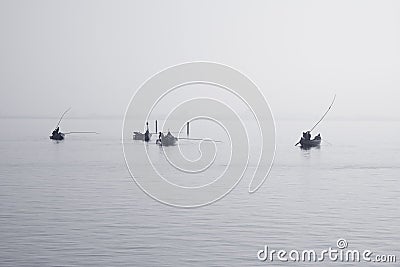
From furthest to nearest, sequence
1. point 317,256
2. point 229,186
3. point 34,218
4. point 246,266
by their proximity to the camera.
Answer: point 229,186
point 34,218
point 317,256
point 246,266

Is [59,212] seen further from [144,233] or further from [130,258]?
[130,258]

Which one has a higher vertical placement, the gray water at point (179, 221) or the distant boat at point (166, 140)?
the distant boat at point (166, 140)

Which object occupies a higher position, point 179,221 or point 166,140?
point 166,140

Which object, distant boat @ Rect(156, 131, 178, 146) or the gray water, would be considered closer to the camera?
the gray water

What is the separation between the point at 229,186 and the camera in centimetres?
5381

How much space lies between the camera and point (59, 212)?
125 ft

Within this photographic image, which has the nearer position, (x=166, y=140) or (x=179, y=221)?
(x=179, y=221)

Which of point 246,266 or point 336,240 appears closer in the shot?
point 246,266

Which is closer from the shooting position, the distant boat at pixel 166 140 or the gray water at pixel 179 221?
the gray water at pixel 179 221

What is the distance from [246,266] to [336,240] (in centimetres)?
671

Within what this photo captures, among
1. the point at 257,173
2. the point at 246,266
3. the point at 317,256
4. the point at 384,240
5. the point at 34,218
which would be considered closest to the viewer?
the point at 246,266

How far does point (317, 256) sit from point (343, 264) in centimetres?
172

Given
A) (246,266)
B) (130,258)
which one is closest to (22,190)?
(130,258)

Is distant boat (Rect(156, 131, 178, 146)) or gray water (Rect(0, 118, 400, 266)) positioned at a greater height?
distant boat (Rect(156, 131, 178, 146))
